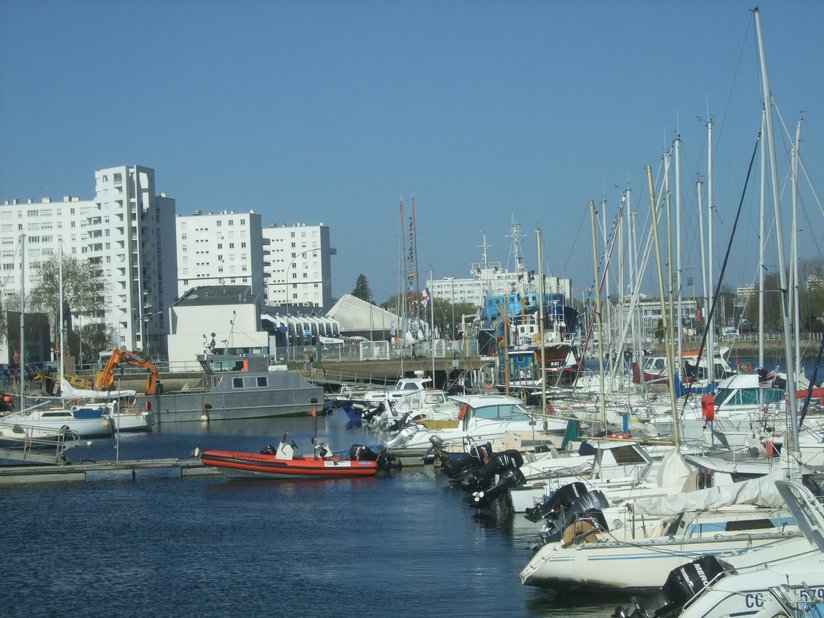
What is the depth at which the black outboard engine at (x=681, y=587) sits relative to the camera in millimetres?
14305

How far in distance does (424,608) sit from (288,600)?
9.46ft

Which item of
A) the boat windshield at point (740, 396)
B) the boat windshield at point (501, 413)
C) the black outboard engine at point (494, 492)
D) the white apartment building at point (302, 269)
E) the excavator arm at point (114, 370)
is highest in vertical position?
the white apartment building at point (302, 269)

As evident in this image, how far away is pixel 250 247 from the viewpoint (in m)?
169

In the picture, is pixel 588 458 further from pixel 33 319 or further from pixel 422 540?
pixel 33 319

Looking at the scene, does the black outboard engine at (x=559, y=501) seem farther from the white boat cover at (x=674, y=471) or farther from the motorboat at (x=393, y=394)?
the motorboat at (x=393, y=394)

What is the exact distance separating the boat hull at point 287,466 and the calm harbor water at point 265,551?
31cm

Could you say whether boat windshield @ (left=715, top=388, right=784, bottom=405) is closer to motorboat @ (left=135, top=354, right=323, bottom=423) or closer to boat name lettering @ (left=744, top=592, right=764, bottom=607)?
boat name lettering @ (left=744, top=592, right=764, bottom=607)

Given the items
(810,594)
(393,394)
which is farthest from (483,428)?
(393,394)

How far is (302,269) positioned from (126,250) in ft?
220

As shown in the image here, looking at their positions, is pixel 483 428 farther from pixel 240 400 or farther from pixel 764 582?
pixel 240 400

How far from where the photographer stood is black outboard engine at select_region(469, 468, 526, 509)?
27.5 m

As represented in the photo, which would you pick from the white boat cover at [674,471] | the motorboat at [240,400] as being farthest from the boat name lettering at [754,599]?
the motorboat at [240,400]

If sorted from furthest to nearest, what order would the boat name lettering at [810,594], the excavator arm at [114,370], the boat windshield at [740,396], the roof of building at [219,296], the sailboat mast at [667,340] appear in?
the roof of building at [219,296], the excavator arm at [114,370], the boat windshield at [740,396], the sailboat mast at [667,340], the boat name lettering at [810,594]

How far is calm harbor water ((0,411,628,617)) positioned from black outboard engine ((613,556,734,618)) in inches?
112
